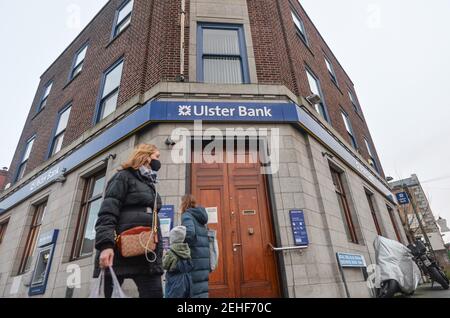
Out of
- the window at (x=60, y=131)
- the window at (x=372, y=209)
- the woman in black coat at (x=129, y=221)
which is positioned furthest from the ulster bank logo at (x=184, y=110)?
the window at (x=372, y=209)

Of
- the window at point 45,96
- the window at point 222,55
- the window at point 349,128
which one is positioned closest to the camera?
the window at point 222,55

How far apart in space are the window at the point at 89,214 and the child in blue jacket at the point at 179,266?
4241 mm

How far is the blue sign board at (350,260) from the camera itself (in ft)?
18.3

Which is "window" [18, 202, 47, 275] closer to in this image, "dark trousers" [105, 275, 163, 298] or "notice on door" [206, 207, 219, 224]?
"notice on door" [206, 207, 219, 224]

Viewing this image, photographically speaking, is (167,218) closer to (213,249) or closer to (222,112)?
(213,249)

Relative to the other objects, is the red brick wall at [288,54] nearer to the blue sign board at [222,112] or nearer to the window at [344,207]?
the blue sign board at [222,112]

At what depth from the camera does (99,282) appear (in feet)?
7.30

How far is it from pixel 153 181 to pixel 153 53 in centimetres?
567

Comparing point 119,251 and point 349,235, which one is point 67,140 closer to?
point 119,251

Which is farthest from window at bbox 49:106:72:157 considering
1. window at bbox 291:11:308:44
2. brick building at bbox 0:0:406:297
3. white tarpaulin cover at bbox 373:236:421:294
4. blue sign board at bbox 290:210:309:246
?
white tarpaulin cover at bbox 373:236:421:294

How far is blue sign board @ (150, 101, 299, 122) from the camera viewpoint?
591 cm

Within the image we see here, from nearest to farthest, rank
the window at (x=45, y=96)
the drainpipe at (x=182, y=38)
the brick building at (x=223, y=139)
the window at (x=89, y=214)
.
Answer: the brick building at (x=223, y=139) < the window at (x=89, y=214) < the drainpipe at (x=182, y=38) < the window at (x=45, y=96)
